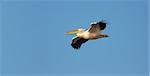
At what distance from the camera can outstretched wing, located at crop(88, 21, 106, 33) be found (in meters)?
42.1

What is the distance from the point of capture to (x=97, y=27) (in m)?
42.2

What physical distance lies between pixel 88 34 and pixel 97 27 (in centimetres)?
48

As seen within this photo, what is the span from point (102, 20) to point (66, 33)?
2124mm

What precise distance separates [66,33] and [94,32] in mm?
1608

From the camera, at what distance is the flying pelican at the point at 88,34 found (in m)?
42.2

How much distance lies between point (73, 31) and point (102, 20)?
2.12 metres

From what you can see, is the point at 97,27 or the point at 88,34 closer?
the point at 97,27

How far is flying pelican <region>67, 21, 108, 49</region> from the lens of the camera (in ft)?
138

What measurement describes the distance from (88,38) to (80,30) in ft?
3.07

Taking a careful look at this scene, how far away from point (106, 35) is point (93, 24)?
0.61 metres

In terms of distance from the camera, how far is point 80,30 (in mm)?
43312

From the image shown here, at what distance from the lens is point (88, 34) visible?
4250 cm

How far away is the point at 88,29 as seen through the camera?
42594 millimetres

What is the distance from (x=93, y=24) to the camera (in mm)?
42156
